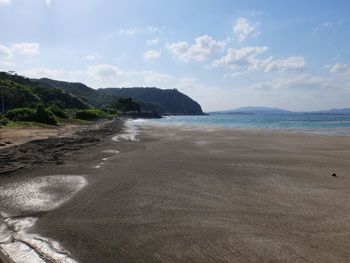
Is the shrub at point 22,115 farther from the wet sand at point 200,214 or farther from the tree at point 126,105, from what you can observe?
the tree at point 126,105

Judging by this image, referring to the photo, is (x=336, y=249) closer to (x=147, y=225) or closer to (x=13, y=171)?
(x=147, y=225)

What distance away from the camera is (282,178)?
1259 cm

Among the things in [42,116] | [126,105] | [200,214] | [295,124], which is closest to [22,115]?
[42,116]

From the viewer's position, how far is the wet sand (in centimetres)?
624

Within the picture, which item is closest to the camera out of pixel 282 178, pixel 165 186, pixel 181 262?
pixel 181 262

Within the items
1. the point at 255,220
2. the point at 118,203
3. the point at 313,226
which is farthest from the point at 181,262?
the point at 118,203

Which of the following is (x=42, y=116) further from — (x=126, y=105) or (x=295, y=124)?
(x=126, y=105)

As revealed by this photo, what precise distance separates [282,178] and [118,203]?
19.7 feet

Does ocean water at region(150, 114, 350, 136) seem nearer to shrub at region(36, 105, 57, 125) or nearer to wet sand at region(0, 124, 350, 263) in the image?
shrub at region(36, 105, 57, 125)

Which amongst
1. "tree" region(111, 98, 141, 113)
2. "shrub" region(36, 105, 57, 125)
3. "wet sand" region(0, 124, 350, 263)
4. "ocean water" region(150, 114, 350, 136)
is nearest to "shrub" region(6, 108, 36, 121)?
"shrub" region(36, 105, 57, 125)

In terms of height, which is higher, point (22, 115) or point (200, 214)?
point (22, 115)

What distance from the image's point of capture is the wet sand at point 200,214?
6242 millimetres

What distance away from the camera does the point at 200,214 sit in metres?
8.28

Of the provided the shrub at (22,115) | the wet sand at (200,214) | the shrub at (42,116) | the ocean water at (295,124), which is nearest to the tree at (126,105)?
the ocean water at (295,124)
